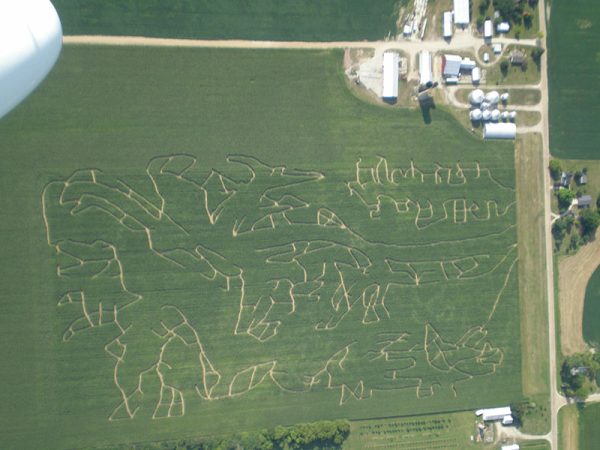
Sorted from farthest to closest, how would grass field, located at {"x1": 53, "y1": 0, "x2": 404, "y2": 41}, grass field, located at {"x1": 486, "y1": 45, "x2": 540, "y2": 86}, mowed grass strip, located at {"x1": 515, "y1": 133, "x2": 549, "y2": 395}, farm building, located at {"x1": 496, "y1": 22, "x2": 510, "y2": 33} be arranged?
1. mowed grass strip, located at {"x1": 515, "y1": 133, "x2": 549, "y2": 395}
2. grass field, located at {"x1": 486, "y1": 45, "x2": 540, "y2": 86}
3. farm building, located at {"x1": 496, "y1": 22, "x2": 510, "y2": 33}
4. grass field, located at {"x1": 53, "y1": 0, "x2": 404, "y2": 41}

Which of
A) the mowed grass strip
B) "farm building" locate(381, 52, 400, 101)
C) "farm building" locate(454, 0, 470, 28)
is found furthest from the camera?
the mowed grass strip

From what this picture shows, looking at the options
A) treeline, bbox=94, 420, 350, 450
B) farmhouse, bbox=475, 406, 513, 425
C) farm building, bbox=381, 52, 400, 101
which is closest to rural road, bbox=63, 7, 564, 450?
farm building, bbox=381, 52, 400, 101

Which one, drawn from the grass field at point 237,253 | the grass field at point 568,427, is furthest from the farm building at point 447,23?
the grass field at point 568,427

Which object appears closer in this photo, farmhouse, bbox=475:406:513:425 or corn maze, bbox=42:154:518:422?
corn maze, bbox=42:154:518:422

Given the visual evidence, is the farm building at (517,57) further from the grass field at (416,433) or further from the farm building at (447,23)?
the grass field at (416,433)

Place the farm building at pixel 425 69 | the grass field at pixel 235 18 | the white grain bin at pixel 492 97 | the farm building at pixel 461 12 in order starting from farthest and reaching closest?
the white grain bin at pixel 492 97, the farm building at pixel 461 12, the farm building at pixel 425 69, the grass field at pixel 235 18

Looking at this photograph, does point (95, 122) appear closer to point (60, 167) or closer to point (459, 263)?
point (60, 167)

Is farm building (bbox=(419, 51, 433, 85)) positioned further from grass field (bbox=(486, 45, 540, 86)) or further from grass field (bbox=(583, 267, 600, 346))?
grass field (bbox=(583, 267, 600, 346))

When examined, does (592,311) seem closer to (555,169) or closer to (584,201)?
(584,201)
